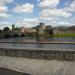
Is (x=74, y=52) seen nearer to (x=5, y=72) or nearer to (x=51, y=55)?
(x=51, y=55)

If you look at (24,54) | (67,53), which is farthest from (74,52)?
(24,54)

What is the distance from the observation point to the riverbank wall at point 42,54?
13453 mm

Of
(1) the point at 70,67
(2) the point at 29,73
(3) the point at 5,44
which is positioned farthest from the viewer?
(3) the point at 5,44

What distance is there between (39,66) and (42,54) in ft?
2.63

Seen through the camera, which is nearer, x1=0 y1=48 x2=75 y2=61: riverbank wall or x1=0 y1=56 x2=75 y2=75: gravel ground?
x1=0 y1=56 x2=75 y2=75: gravel ground

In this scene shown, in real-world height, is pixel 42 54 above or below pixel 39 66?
above

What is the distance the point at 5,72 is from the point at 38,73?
236 cm

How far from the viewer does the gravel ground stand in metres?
13.2

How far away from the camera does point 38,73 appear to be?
45.3 feet

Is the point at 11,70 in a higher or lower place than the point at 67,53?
lower

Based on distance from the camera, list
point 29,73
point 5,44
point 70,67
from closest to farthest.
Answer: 1. point 70,67
2. point 29,73
3. point 5,44

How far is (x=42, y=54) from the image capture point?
1409 centimetres

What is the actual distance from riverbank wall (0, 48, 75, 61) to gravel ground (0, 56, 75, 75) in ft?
0.83

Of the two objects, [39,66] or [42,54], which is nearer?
[39,66]
